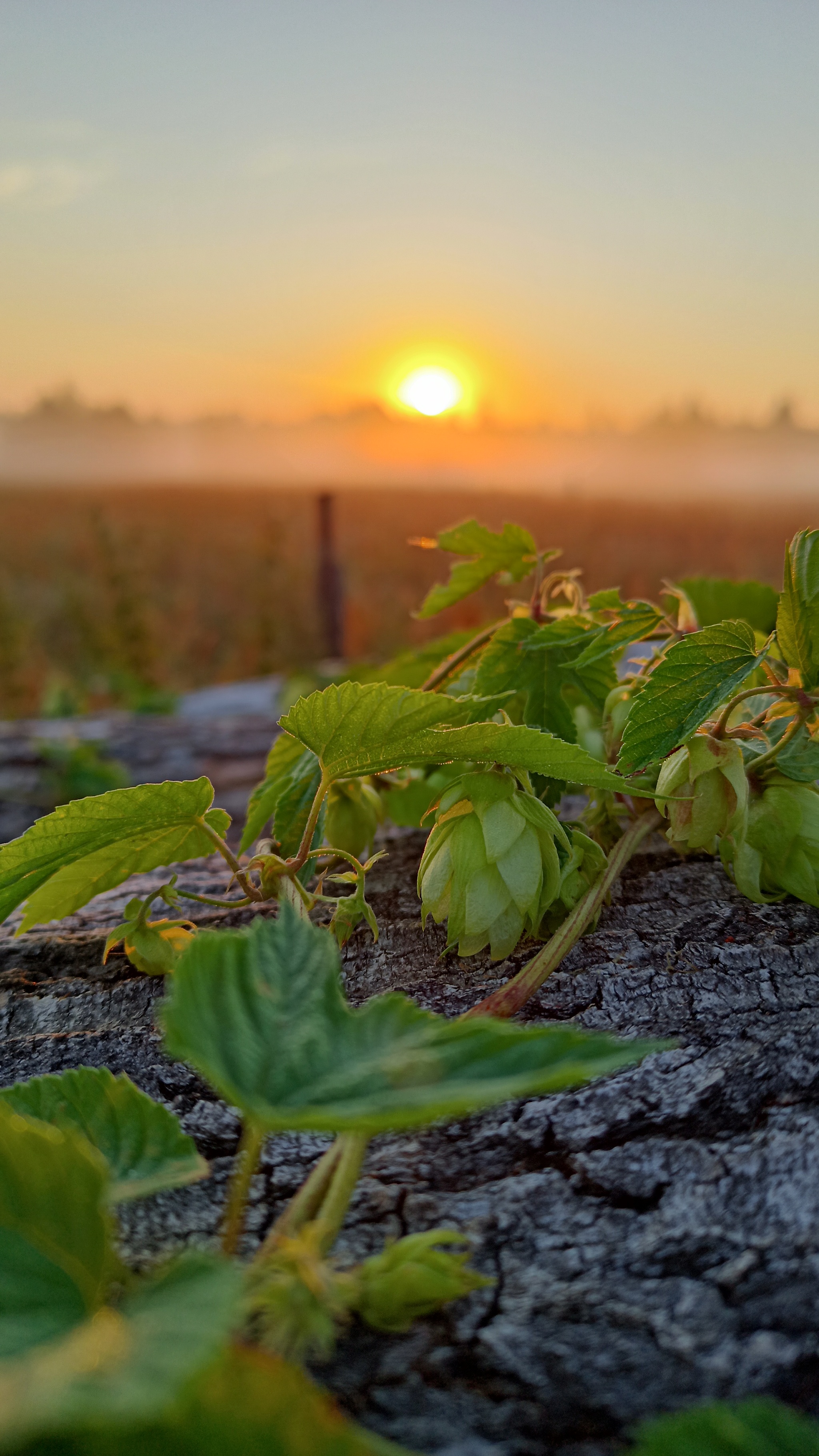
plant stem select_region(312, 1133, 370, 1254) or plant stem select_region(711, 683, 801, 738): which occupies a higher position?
plant stem select_region(711, 683, 801, 738)

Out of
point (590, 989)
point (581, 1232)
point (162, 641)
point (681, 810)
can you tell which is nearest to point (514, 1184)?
point (581, 1232)

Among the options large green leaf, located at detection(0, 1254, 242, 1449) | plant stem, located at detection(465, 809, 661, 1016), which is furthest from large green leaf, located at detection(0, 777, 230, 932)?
large green leaf, located at detection(0, 1254, 242, 1449)

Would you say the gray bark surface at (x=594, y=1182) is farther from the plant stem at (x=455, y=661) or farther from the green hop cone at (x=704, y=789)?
the plant stem at (x=455, y=661)

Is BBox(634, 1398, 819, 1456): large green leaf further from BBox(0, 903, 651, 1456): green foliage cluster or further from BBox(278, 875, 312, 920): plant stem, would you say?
BBox(278, 875, 312, 920): plant stem

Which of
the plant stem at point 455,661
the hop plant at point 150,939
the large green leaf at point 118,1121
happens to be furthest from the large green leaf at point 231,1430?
the plant stem at point 455,661

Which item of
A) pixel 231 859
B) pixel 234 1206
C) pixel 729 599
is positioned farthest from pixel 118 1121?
pixel 729 599

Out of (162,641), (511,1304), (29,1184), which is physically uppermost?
(29,1184)

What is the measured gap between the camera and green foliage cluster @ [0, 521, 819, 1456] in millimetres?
354

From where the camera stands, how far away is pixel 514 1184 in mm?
540

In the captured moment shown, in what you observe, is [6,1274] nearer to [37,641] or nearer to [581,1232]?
[581,1232]

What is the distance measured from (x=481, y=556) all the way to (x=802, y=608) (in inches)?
16.2

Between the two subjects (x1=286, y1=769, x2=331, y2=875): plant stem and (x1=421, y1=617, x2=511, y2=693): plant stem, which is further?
(x1=421, y1=617, x2=511, y2=693): plant stem

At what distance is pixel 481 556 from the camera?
1.00 meters

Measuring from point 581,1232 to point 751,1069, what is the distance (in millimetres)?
153
